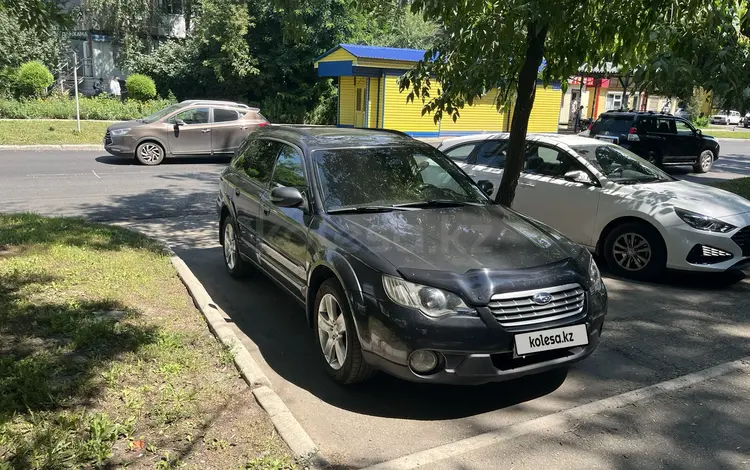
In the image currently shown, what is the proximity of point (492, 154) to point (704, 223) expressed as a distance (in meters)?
2.93

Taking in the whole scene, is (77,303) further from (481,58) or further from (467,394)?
(481,58)

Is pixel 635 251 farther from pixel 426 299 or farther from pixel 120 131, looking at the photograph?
pixel 120 131

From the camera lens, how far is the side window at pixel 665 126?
55.4 ft

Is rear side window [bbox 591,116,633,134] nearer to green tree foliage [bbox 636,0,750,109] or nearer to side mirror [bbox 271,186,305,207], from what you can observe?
green tree foliage [bbox 636,0,750,109]

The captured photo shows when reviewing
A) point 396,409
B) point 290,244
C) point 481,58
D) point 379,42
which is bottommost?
point 396,409

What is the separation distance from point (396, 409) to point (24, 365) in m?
2.41

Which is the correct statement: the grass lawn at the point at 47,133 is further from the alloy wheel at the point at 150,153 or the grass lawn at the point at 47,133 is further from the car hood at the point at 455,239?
the car hood at the point at 455,239

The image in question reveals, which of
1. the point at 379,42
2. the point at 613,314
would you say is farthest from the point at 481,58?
the point at 379,42

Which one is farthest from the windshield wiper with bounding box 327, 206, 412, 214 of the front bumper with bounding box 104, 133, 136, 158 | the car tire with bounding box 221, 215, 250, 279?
the front bumper with bounding box 104, 133, 136, 158

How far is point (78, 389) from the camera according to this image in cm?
363

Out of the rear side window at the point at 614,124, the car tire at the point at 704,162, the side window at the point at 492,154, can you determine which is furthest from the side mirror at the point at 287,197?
the car tire at the point at 704,162

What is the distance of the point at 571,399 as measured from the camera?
3918 millimetres

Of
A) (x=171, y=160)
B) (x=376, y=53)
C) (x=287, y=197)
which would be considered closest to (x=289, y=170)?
(x=287, y=197)

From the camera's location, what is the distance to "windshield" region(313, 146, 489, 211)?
4.58 m
